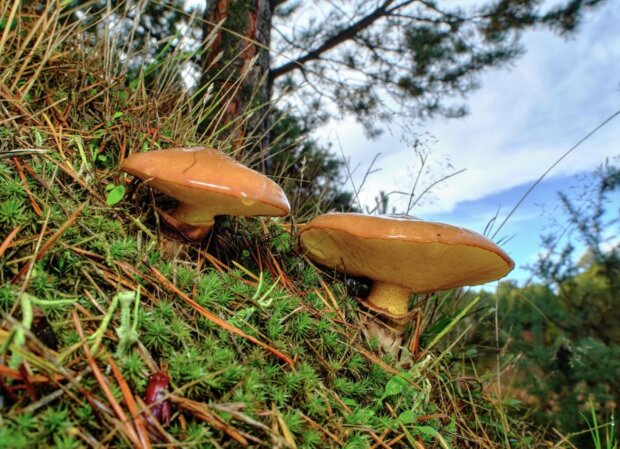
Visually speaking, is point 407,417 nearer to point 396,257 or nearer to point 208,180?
point 396,257

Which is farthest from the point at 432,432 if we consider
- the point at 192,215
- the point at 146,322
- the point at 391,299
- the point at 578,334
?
the point at 578,334

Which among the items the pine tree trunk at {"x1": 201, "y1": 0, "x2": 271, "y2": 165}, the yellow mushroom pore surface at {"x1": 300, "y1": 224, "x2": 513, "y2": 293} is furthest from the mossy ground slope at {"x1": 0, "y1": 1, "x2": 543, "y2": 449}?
the pine tree trunk at {"x1": 201, "y1": 0, "x2": 271, "y2": 165}

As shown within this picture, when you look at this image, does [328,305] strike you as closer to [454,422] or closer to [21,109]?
[454,422]

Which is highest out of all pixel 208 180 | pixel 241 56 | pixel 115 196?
pixel 241 56

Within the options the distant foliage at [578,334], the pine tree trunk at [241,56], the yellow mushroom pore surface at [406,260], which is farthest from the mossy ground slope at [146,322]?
the distant foliage at [578,334]

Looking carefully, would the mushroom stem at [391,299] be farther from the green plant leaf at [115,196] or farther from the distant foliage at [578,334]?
the distant foliage at [578,334]

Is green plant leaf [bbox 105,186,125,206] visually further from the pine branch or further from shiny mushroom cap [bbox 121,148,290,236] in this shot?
the pine branch

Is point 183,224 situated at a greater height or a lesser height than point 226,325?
greater
